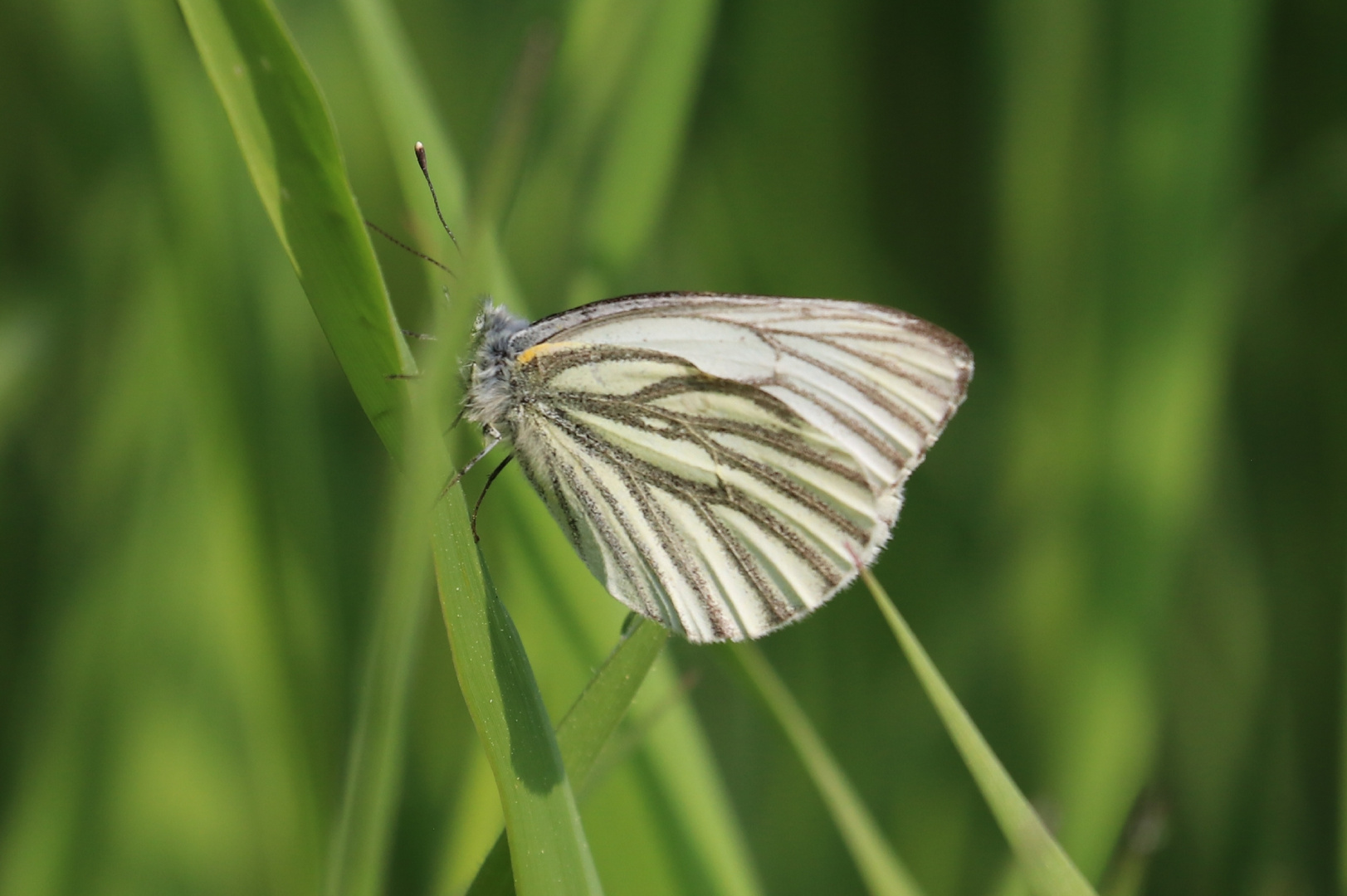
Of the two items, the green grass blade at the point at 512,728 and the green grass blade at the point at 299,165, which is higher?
the green grass blade at the point at 299,165

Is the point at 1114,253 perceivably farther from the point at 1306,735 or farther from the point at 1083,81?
the point at 1306,735

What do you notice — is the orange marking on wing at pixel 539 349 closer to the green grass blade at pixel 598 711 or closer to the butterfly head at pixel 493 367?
the butterfly head at pixel 493 367

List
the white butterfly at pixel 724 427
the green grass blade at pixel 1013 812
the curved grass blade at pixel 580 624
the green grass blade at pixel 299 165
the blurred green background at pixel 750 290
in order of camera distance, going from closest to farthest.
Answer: the green grass blade at pixel 299 165, the green grass blade at pixel 1013 812, the curved grass blade at pixel 580 624, the white butterfly at pixel 724 427, the blurred green background at pixel 750 290

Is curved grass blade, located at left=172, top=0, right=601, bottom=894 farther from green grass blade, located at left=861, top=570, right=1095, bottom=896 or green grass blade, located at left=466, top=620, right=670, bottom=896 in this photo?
green grass blade, located at left=861, top=570, right=1095, bottom=896

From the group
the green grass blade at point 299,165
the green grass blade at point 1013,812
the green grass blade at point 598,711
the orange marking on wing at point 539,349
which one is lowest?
the green grass blade at point 1013,812

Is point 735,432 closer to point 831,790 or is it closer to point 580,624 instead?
point 580,624

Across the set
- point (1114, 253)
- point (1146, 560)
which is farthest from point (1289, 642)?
point (1114, 253)

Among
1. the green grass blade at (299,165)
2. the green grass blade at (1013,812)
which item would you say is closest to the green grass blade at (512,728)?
the green grass blade at (299,165)

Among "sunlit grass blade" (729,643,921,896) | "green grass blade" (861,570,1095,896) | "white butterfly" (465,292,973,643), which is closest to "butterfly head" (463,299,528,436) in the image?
"white butterfly" (465,292,973,643)
